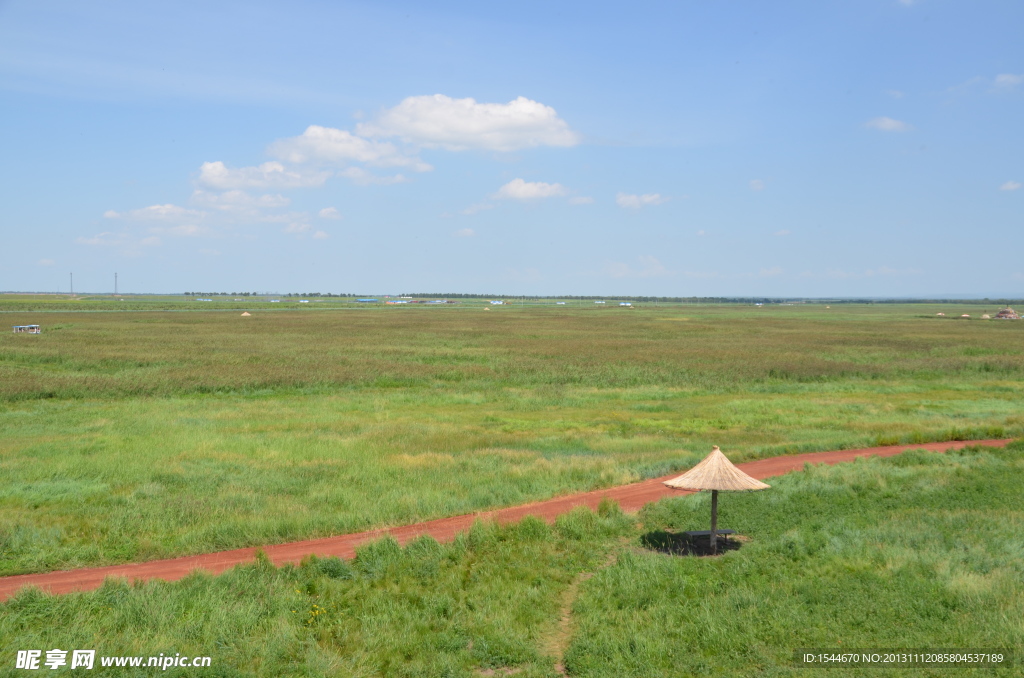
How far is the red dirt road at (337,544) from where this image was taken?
12.2m

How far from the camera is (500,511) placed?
16500 millimetres

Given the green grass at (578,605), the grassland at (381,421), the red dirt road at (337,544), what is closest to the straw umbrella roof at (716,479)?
the green grass at (578,605)

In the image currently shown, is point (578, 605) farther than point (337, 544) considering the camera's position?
No

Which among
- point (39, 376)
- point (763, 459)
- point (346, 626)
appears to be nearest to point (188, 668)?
point (346, 626)

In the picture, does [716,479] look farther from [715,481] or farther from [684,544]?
[684,544]

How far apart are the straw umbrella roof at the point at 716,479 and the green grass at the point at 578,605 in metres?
1.17

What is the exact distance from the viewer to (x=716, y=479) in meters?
13.5

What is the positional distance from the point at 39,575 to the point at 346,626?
615cm

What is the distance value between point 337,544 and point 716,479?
759 centimetres

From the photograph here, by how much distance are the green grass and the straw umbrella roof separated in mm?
1173

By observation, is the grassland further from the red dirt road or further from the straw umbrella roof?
the straw umbrella roof

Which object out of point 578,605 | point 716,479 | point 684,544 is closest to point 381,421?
point 684,544

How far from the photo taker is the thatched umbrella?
13359mm

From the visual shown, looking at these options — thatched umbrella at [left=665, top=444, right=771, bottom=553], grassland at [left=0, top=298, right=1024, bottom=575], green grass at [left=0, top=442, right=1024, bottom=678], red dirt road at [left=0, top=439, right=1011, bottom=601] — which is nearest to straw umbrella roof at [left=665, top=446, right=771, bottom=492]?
thatched umbrella at [left=665, top=444, right=771, bottom=553]
